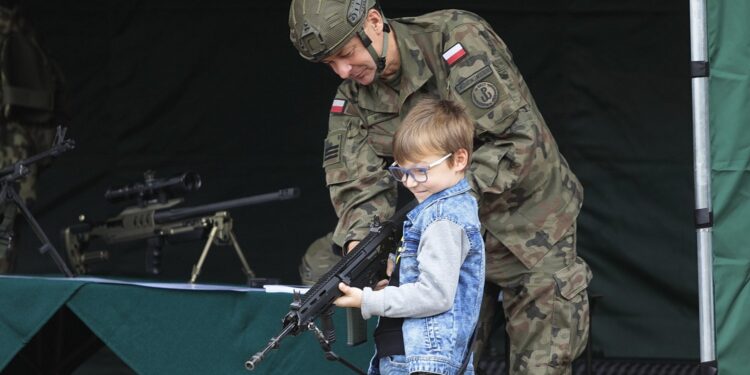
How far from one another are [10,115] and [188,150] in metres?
1.04

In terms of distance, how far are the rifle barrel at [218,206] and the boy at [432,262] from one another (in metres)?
1.72

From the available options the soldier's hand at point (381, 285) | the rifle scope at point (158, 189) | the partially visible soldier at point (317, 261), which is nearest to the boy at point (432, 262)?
the soldier's hand at point (381, 285)

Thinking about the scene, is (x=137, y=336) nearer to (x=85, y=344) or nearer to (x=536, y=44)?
(x=85, y=344)

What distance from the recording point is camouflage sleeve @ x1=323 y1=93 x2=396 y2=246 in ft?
12.7

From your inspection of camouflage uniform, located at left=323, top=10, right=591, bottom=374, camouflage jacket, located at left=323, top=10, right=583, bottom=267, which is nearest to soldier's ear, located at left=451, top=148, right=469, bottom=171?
camouflage jacket, located at left=323, top=10, right=583, bottom=267

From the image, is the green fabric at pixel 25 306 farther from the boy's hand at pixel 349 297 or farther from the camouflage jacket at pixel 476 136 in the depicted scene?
the boy's hand at pixel 349 297

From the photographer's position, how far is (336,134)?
4129mm

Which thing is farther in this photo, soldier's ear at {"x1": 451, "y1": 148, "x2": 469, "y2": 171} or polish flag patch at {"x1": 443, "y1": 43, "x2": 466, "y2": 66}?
polish flag patch at {"x1": 443, "y1": 43, "x2": 466, "y2": 66}

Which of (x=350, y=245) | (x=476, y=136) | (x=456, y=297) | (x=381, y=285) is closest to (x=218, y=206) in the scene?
(x=350, y=245)

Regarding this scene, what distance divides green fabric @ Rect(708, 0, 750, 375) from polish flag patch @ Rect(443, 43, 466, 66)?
73 centimetres

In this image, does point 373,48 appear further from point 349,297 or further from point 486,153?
point 349,297

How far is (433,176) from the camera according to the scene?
317 cm

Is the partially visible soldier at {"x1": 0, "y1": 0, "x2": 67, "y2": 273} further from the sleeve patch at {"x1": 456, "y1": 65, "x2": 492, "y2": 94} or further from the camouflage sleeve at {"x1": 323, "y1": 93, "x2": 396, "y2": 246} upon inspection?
the sleeve patch at {"x1": 456, "y1": 65, "x2": 492, "y2": 94}

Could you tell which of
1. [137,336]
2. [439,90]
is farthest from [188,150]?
[439,90]
